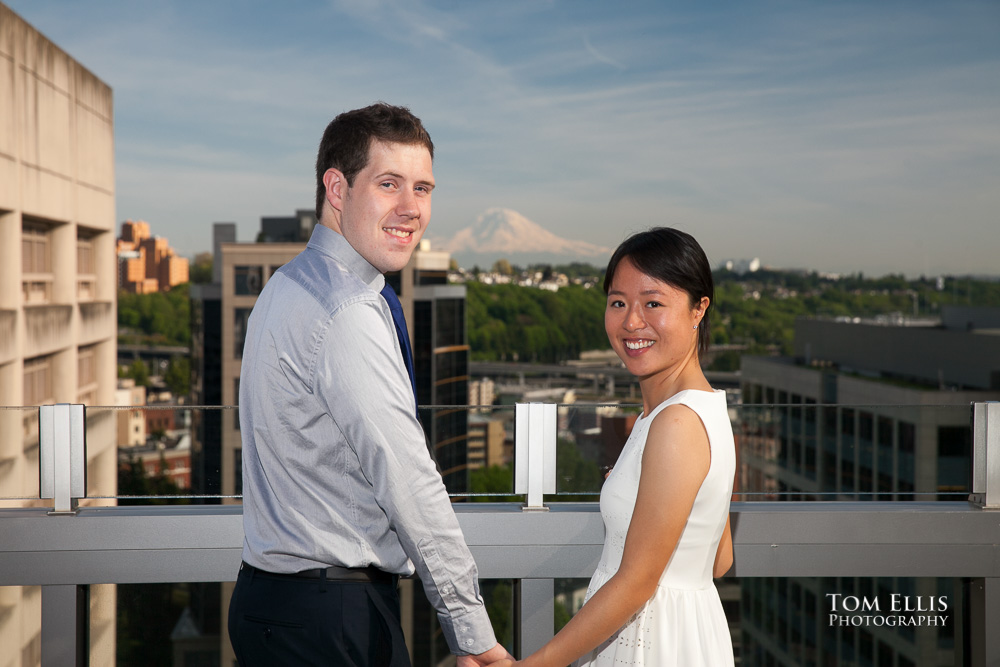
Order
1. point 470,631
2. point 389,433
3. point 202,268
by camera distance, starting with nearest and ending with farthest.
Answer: point 389,433, point 470,631, point 202,268

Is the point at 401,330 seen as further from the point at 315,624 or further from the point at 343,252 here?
the point at 315,624

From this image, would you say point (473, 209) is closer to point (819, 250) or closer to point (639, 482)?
point (819, 250)

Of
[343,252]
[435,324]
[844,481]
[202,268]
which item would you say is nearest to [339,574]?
[343,252]

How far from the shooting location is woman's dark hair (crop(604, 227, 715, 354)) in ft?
5.47

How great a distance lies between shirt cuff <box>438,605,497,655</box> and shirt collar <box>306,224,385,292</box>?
2.10 ft

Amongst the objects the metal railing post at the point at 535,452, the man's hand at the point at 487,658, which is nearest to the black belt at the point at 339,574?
the man's hand at the point at 487,658

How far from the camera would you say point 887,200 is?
8088 centimetres

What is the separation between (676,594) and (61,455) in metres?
2.54

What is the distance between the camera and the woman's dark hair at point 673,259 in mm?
1668

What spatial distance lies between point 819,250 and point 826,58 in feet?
67.1

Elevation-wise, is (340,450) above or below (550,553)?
above

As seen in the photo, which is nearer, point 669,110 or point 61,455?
point 61,455

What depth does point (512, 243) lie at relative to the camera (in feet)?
250

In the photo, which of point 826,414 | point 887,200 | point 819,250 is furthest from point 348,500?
point 887,200
